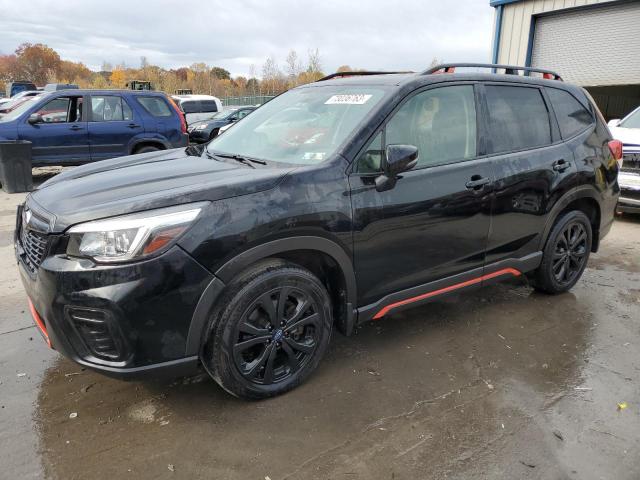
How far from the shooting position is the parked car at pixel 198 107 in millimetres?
20281

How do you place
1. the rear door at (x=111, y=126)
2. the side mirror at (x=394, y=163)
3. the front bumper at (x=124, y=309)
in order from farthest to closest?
the rear door at (x=111, y=126), the side mirror at (x=394, y=163), the front bumper at (x=124, y=309)

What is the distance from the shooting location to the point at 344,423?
2.69 meters

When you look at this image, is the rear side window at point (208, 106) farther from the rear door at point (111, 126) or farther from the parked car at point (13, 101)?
the rear door at point (111, 126)

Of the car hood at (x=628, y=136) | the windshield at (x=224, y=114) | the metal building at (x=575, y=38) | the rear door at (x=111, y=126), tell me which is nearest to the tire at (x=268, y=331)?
the car hood at (x=628, y=136)

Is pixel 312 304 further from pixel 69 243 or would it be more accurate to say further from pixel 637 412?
pixel 637 412

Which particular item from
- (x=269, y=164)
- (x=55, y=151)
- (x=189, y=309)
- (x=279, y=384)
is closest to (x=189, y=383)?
(x=279, y=384)

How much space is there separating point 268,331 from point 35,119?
349 inches

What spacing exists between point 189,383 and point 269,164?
141 centimetres

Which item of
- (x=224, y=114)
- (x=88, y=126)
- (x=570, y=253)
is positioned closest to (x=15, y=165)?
(x=88, y=126)

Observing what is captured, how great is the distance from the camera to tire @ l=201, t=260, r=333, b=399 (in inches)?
101

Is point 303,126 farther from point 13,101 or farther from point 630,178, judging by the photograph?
point 13,101

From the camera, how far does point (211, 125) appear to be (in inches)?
692

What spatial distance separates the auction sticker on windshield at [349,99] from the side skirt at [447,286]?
1.26m

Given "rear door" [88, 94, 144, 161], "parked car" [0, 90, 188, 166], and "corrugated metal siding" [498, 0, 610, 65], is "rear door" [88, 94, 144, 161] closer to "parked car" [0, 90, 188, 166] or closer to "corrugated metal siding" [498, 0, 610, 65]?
"parked car" [0, 90, 188, 166]
